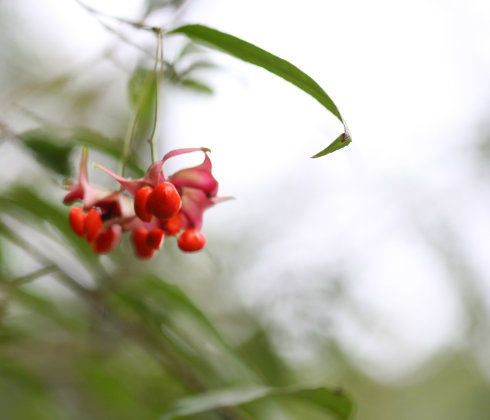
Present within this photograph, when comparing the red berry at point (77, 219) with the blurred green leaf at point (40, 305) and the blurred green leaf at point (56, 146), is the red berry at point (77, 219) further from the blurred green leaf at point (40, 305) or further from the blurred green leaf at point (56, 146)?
the blurred green leaf at point (40, 305)

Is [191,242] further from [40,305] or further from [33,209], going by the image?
[40,305]

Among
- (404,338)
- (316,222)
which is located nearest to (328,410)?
(316,222)

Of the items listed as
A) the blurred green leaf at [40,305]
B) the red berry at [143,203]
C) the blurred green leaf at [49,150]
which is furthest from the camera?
the blurred green leaf at [40,305]

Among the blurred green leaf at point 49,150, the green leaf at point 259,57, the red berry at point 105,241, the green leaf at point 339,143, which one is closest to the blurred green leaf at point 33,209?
the blurred green leaf at point 49,150

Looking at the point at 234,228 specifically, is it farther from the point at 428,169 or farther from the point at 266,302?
the point at 428,169

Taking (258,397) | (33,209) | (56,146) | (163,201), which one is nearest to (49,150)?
(56,146)

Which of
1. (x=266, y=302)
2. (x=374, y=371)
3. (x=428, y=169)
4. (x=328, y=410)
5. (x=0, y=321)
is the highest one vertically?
(x=428, y=169)
